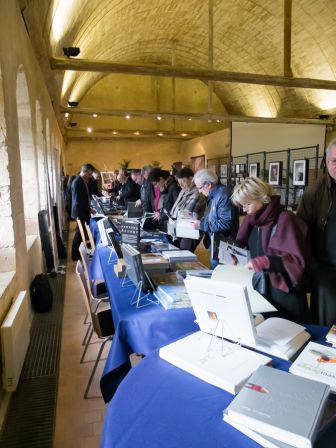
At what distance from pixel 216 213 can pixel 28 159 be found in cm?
262

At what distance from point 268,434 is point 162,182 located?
450cm

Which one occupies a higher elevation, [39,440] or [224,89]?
[224,89]

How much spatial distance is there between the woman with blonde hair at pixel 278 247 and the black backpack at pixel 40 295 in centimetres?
260

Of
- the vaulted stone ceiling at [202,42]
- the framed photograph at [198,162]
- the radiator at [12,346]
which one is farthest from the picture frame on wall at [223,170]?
the radiator at [12,346]

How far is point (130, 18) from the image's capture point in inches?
358

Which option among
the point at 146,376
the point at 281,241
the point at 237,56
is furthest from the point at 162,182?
the point at 237,56

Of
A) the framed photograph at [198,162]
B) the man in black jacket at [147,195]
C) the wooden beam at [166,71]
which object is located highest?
the wooden beam at [166,71]

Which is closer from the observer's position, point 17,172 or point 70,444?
point 70,444

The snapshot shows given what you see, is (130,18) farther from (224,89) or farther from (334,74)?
(224,89)

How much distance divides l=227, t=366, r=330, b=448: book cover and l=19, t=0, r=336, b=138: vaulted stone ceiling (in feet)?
11.8

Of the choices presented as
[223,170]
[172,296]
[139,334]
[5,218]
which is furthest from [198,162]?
[139,334]

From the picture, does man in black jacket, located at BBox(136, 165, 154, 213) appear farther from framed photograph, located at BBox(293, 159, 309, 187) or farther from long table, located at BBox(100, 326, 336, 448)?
long table, located at BBox(100, 326, 336, 448)

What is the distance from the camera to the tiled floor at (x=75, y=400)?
2.08m

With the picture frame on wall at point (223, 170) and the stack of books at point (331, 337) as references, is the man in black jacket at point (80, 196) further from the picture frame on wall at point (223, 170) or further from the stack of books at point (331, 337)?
the picture frame on wall at point (223, 170)
